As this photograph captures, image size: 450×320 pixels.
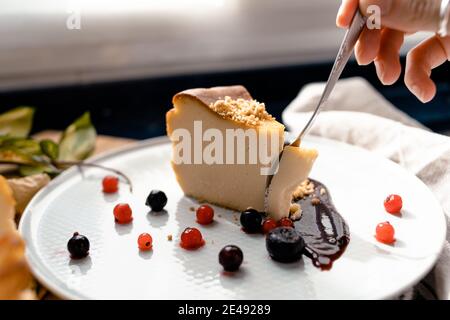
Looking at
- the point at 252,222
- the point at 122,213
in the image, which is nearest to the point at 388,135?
the point at 252,222

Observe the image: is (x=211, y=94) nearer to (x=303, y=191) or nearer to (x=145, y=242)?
(x=303, y=191)

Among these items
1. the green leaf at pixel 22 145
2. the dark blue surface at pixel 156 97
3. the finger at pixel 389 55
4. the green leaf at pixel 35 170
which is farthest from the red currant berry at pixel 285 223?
the dark blue surface at pixel 156 97

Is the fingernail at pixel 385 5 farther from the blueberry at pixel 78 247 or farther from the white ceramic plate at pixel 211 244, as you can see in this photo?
the blueberry at pixel 78 247

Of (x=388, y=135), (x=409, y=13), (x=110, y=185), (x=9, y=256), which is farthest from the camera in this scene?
(x=388, y=135)

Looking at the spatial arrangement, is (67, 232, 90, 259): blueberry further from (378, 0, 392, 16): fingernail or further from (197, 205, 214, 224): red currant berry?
(378, 0, 392, 16): fingernail

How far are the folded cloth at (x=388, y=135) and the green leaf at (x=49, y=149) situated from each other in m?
0.69

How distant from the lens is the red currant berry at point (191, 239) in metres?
1.18

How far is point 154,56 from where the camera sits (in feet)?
7.83

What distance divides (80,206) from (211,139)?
14.6 inches

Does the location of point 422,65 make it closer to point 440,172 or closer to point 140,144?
point 440,172

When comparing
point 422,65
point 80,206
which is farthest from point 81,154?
point 422,65

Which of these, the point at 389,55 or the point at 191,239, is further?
the point at 389,55

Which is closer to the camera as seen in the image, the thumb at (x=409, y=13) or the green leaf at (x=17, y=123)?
the thumb at (x=409, y=13)

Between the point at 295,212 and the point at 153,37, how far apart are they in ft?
4.35
